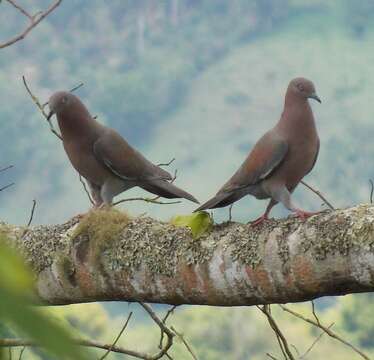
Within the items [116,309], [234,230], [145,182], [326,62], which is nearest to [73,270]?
[234,230]

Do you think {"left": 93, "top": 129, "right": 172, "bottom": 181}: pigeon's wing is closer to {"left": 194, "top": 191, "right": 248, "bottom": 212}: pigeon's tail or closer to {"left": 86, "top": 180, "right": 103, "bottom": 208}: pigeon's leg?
{"left": 86, "top": 180, "right": 103, "bottom": 208}: pigeon's leg

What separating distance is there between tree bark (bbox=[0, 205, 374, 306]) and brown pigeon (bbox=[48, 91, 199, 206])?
93 cm

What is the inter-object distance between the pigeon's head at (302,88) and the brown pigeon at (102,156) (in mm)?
704

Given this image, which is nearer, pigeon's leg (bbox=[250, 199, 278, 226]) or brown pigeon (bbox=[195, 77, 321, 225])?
pigeon's leg (bbox=[250, 199, 278, 226])

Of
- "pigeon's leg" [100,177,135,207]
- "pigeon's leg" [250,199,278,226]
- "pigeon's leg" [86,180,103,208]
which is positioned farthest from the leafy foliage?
"pigeon's leg" [86,180,103,208]

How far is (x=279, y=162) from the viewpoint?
304cm

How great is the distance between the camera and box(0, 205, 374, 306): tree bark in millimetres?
1850

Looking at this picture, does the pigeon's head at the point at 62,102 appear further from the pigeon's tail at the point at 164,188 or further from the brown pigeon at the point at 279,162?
the brown pigeon at the point at 279,162

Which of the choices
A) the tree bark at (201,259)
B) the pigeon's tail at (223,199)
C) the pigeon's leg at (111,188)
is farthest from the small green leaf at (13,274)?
the pigeon's leg at (111,188)

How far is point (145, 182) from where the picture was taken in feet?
12.4

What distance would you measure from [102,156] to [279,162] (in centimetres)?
97

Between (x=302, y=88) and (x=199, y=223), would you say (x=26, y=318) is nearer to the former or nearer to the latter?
(x=199, y=223)

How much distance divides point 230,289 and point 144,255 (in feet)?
1.16

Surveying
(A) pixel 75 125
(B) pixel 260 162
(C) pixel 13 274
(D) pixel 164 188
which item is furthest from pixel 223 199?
(C) pixel 13 274
